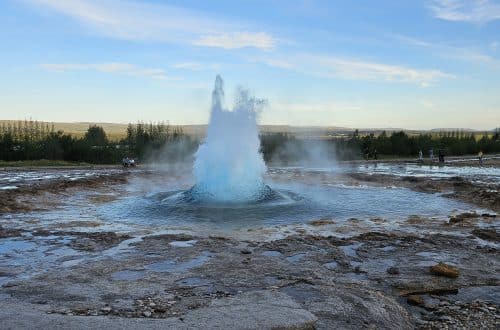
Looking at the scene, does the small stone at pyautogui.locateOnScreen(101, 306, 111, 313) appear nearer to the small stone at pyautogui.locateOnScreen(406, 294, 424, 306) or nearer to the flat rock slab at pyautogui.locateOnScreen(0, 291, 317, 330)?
the flat rock slab at pyautogui.locateOnScreen(0, 291, 317, 330)

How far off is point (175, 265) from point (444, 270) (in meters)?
5.01

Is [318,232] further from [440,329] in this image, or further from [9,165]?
[9,165]

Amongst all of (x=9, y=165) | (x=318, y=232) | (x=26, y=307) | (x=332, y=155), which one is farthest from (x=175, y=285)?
(x=332, y=155)

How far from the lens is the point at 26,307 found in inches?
262

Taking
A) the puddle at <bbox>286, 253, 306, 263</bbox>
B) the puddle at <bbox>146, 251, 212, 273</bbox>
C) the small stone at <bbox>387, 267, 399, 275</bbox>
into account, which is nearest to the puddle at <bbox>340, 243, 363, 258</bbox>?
the puddle at <bbox>286, 253, 306, 263</bbox>

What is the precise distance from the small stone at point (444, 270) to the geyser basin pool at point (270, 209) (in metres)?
5.75

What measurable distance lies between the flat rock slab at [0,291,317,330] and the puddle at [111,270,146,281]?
1796mm

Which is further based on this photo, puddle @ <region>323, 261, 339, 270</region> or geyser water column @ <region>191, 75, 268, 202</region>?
geyser water column @ <region>191, 75, 268, 202</region>

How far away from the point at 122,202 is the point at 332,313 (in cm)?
1333

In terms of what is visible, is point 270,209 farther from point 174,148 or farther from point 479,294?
point 174,148

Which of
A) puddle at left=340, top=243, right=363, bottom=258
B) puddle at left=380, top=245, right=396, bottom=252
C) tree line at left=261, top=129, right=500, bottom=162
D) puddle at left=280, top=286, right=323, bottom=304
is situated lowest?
puddle at left=340, top=243, right=363, bottom=258

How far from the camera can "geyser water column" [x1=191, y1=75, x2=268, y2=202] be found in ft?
60.0

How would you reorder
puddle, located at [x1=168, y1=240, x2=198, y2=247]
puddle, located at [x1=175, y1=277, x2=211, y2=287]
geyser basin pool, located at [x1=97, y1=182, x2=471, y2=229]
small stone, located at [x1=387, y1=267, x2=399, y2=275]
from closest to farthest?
puddle, located at [x1=175, y1=277, x2=211, y2=287], small stone, located at [x1=387, y1=267, x2=399, y2=275], puddle, located at [x1=168, y1=240, x2=198, y2=247], geyser basin pool, located at [x1=97, y1=182, x2=471, y2=229]

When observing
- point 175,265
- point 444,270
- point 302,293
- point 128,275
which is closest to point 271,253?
point 175,265
